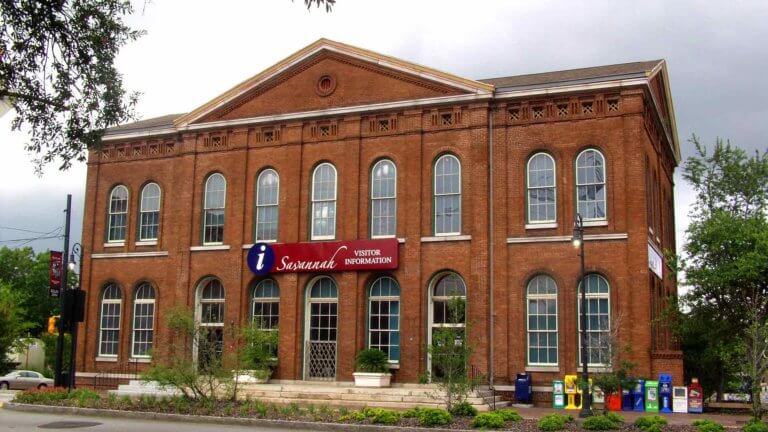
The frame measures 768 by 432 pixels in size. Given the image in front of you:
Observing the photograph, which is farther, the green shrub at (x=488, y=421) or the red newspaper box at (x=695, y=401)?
the red newspaper box at (x=695, y=401)

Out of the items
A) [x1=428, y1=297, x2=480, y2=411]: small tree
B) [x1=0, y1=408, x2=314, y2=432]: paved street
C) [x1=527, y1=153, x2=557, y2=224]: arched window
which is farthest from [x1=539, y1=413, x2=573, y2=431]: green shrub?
[x1=527, y1=153, x2=557, y2=224]: arched window

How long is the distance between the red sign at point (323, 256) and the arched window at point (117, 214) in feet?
21.9

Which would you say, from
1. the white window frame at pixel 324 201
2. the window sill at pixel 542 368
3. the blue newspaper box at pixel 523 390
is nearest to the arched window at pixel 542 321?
the window sill at pixel 542 368

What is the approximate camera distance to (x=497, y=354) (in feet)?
91.0

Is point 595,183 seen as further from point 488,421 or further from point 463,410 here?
point 488,421

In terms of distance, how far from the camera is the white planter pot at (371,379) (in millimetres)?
27872

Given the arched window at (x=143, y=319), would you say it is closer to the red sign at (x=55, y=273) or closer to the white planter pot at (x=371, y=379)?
the red sign at (x=55, y=273)

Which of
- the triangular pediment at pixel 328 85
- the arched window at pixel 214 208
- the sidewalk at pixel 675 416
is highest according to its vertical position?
the triangular pediment at pixel 328 85

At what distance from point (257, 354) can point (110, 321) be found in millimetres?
10615

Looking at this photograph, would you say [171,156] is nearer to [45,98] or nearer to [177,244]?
[177,244]

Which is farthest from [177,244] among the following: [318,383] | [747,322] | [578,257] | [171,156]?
[747,322]

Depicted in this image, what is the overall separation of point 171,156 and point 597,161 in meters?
17.0

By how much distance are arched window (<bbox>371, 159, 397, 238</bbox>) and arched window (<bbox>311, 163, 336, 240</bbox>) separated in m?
1.58

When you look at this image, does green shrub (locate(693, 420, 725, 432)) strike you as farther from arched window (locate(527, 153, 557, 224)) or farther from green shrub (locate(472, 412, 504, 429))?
arched window (locate(527, 153, 557, 224))
